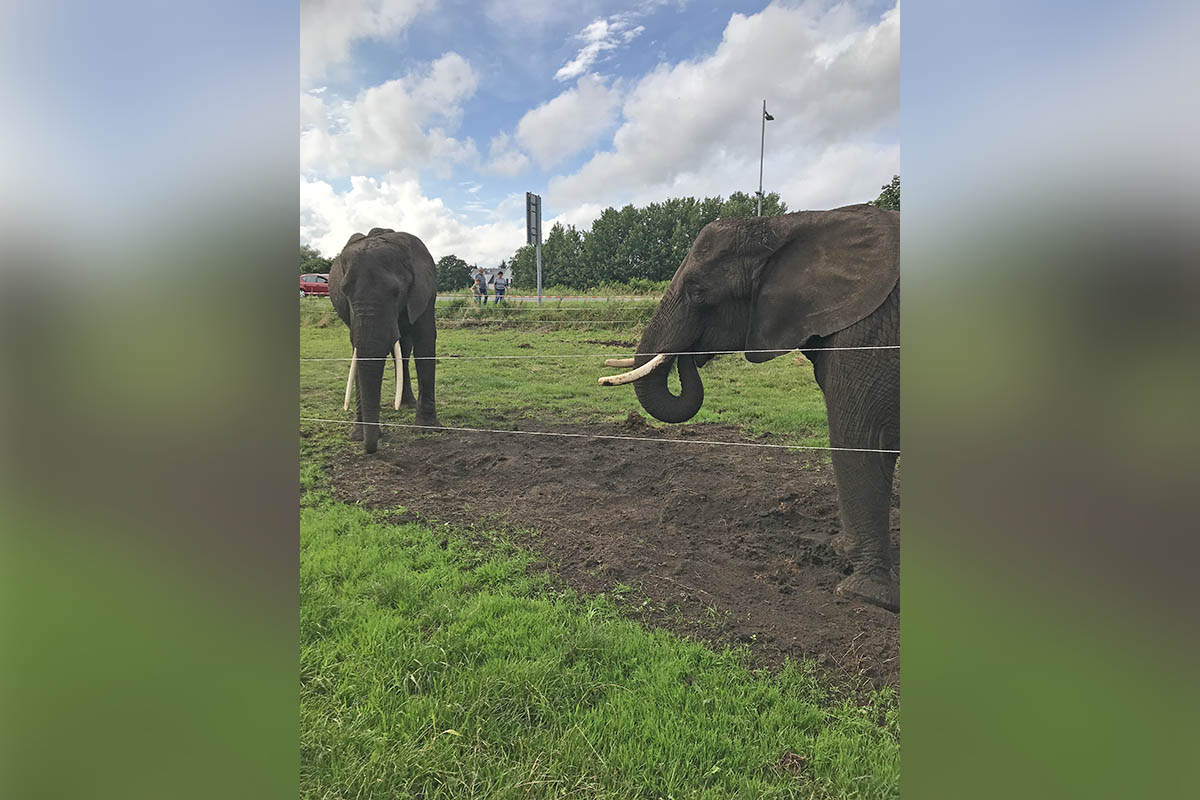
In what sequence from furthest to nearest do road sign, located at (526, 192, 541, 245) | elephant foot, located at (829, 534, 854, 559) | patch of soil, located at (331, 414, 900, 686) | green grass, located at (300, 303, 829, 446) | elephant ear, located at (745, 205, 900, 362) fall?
green grass, located at (300, 303, 829, 446) → road sign, located at (526, 192, 541, 245) → elephant foot, located at (829, 534, 854, 559) → elephant ear, located at (745, 205, 900, 362) → patch of soil, located at (331, 414, 900, 686)

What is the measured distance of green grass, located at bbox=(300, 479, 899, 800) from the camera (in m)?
1.93

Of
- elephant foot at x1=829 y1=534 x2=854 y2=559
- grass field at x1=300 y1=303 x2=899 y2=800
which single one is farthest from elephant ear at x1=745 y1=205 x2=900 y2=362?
grass field at x1=300 y1=303 x2=899 y2=800

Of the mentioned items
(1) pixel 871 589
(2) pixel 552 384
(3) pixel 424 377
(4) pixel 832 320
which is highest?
(4) pixel 832 320

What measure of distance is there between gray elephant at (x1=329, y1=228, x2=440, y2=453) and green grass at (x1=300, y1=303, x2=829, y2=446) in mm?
1141

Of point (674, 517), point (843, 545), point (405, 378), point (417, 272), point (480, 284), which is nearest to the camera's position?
point (843, 545)

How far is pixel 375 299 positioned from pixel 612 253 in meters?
5.38

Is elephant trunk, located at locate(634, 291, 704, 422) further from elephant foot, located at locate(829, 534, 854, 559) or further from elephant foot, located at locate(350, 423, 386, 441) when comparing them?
elephant foot, located at locate(350, 423, 386, 441)

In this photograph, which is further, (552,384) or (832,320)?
(552,384)

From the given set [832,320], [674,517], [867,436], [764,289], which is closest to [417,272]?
[674,517]

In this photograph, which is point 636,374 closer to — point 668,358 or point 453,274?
point 668,358

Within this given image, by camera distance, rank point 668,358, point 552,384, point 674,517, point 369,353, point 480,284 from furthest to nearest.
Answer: point 480,284 → point 552,384 → point 369,353 → point 674,517 → point 668,358

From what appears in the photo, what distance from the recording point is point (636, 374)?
3.59 m
